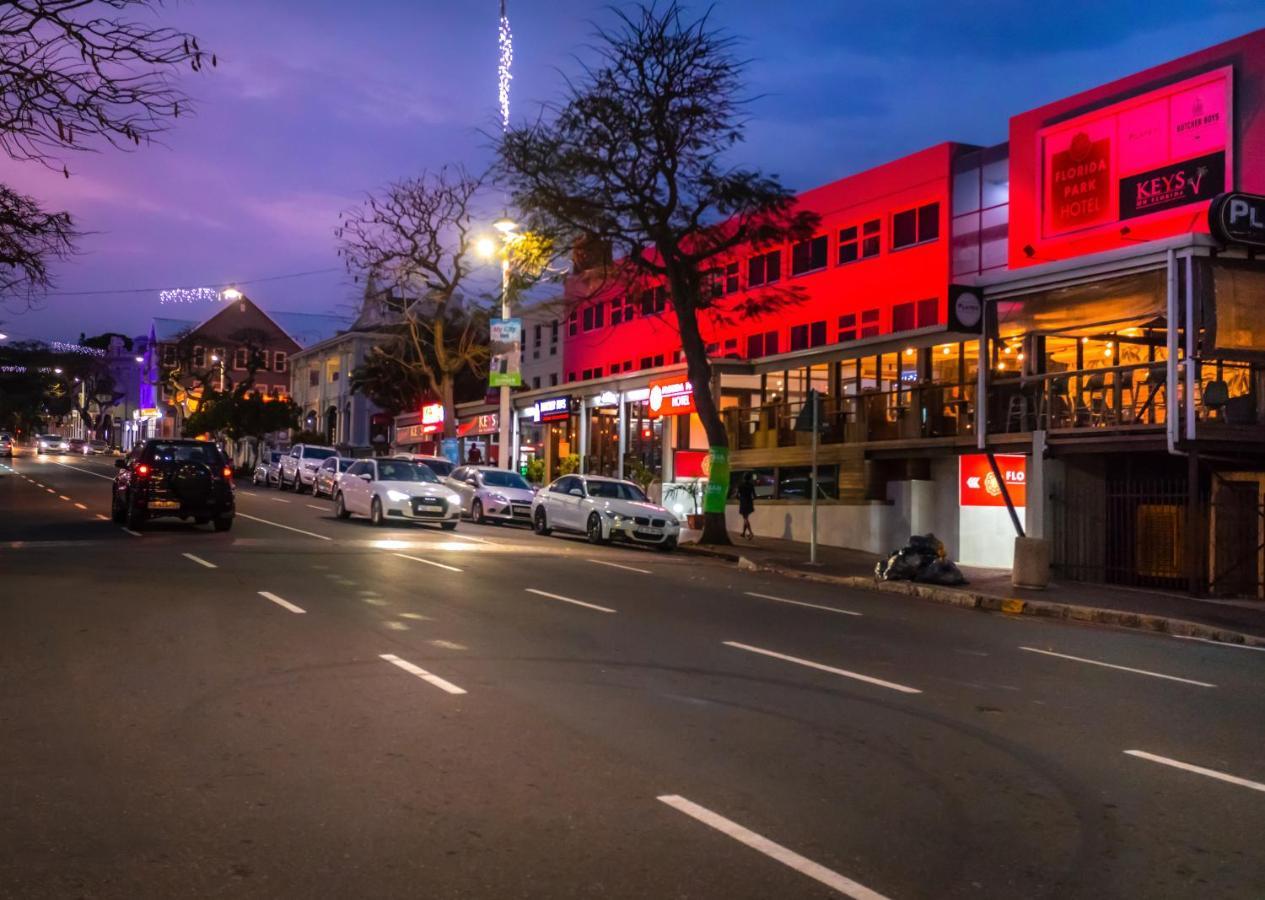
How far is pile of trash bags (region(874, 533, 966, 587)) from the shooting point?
19.6 m

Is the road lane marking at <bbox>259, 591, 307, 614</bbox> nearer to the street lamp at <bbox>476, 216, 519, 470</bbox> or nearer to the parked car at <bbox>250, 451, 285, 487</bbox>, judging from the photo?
the street lamp at <bbox>476, 216, 519, 470</bbox>

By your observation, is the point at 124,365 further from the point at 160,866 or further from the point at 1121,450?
the point at 160,866

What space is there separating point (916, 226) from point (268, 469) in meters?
30.5

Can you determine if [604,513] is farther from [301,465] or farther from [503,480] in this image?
[301,465]

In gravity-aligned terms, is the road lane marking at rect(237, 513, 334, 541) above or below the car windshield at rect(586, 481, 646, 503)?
below

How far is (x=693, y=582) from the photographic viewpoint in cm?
1852

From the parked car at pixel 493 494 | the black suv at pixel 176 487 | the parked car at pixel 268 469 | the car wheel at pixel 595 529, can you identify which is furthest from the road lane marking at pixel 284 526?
the parked car at pixel 268 469

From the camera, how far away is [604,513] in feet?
89.4

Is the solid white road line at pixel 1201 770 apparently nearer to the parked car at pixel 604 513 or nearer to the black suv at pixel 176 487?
the parked car at pixel 604 513

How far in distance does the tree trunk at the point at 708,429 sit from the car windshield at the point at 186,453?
10.8 m

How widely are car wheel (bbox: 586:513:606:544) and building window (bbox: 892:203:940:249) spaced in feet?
45.7

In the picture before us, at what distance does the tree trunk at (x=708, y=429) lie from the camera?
28219 mm

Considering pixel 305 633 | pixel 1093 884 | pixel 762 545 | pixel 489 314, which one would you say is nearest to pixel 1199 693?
pixel 1093 884

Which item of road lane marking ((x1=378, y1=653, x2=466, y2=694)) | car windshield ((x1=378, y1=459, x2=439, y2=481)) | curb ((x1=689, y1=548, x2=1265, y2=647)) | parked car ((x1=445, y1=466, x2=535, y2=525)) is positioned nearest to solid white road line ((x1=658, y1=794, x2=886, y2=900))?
road lane marking ((x1=378, y1=653, x2=466, y2=694))
